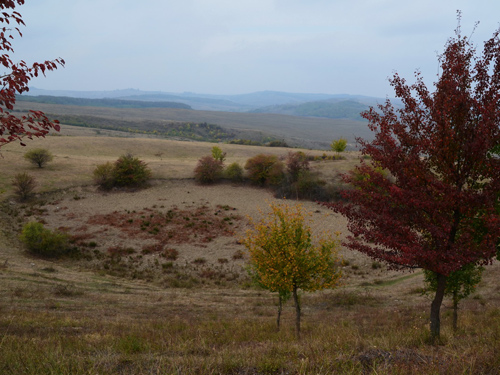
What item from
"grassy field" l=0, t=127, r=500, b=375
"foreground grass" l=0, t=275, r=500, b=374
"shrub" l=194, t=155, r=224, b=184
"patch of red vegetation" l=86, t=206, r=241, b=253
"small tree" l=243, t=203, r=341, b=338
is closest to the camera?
"foreground grass" l=0, t=275, r=500, b=374

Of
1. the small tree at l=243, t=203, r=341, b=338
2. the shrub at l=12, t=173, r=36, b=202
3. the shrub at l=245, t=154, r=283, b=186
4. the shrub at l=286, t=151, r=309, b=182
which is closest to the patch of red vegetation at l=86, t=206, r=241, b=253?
the shrub at l=12, t=173, r=36, b=202

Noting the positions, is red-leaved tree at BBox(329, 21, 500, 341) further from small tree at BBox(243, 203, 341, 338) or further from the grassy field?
small tree at BBox(243, 203, 341, 338)

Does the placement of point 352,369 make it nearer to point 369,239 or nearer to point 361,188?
point 369,239

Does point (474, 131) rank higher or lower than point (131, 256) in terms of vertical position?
higher

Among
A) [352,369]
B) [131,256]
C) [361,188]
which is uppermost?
[361,188]

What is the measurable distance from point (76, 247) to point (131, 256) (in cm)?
432

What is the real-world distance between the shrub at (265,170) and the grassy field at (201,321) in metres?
5.10

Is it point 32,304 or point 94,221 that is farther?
point 94,221

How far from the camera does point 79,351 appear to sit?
19.4 feet

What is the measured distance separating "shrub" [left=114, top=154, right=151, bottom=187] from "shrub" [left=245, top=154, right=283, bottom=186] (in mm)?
13911

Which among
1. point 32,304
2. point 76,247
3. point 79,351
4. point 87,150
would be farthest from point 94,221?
point 87,150

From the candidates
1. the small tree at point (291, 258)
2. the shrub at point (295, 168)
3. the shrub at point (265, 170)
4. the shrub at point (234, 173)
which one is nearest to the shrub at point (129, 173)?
the shrub at point (234, 173)

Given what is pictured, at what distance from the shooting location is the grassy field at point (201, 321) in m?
5.27

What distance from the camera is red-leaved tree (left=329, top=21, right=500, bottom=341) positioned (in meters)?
6.78
